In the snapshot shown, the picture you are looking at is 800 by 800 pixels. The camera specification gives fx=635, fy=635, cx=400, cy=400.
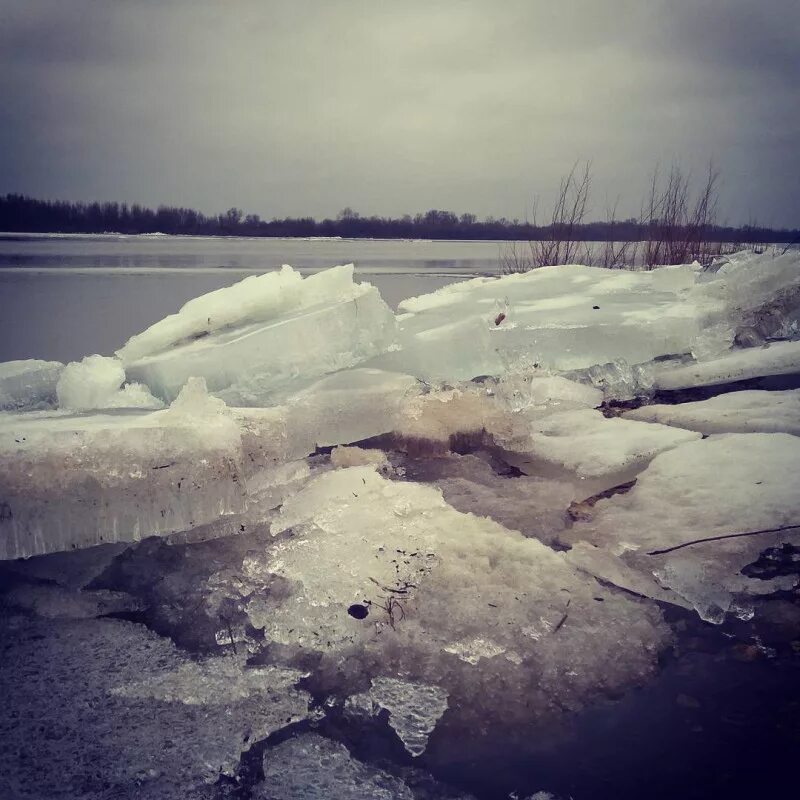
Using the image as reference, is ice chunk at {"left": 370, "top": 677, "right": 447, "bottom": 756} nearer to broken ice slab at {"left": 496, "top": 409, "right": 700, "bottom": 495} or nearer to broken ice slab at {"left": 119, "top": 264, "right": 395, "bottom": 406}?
broken ice slab at {"left": 496, "top": 409, "right": 700, "bottom": 495}

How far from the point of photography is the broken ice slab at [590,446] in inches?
93.3

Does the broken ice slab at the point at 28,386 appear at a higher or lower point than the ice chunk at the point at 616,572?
higher

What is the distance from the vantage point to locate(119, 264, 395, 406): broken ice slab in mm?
2980

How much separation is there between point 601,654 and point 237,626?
889 mm

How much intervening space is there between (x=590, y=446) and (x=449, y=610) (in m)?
1.21

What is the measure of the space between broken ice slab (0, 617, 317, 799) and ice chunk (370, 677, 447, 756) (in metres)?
0.16

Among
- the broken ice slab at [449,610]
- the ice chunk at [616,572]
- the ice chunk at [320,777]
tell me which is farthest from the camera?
the ice chunk at [616,572]

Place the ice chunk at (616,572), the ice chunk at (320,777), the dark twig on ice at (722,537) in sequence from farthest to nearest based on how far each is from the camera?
the dark twig on ice at (722,537) → the ice chunk at (616,572) → the ice chunk at (320,777)

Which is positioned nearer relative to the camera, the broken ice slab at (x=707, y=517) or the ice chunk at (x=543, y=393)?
the broken ice slab at (x=707, y=517)

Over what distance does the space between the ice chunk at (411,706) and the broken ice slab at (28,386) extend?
2.24 m

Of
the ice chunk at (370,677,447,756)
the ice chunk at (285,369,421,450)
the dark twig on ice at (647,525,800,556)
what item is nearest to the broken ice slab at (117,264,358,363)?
the ice chunk at (285,369,421,450)

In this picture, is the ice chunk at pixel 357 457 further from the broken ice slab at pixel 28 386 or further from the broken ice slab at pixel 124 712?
the broken ice slab at pixel 28 386

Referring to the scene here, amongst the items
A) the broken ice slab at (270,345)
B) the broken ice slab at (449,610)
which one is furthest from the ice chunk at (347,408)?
the broken ice slab at (449,610)

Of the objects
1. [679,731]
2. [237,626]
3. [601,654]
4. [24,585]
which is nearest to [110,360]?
[24,585]
